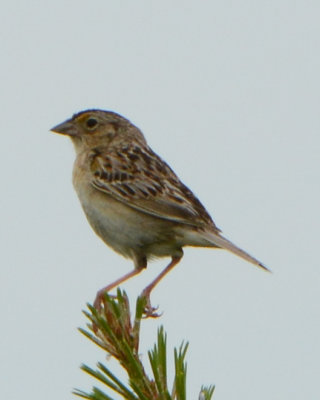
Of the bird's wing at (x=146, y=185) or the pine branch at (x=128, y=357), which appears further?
the bird's wing at (x=146, y=185)

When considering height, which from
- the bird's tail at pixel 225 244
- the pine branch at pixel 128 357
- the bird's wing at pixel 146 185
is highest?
the bird's wing at pixel 146 185

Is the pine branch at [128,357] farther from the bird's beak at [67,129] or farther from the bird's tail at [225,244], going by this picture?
the bird's beak at [67,129]

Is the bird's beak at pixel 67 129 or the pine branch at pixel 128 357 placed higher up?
the bird's beak at pixel 67 129

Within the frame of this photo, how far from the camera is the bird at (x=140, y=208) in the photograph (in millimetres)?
6879

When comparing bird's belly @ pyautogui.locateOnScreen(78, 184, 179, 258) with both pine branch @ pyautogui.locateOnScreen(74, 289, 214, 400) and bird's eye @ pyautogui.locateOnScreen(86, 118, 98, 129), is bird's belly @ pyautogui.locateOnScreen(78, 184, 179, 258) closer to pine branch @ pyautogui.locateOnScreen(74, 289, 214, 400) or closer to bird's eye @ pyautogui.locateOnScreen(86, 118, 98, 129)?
bird's eye @ pyautogui.locateOnScreen(86, 118, 98, 129)

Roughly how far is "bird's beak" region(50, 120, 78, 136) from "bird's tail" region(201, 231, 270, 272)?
2255 mm

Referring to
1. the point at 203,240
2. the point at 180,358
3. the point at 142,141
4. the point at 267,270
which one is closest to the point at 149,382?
the point at 180,358

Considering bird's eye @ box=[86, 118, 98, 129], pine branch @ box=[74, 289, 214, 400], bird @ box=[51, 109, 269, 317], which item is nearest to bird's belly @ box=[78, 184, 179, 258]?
bird @ box=[51, 109, 269, 317]

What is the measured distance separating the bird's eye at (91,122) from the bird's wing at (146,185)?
499mm

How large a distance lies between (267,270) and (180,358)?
2.64 meters

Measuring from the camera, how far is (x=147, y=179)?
7445 millimetres

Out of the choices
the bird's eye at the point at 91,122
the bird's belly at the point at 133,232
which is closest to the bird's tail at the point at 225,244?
the bird's belly at the point at 133,232

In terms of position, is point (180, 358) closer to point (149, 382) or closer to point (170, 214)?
point (149, 382)

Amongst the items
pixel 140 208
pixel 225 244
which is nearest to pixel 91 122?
pixel 140 208
